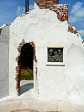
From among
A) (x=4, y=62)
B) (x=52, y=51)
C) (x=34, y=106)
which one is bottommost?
(x=34, y=106)

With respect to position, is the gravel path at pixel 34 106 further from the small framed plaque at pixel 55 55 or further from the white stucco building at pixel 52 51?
the small framed plaque at pixel 55 55

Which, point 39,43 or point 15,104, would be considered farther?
point 39,43

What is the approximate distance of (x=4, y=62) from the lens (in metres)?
14.9

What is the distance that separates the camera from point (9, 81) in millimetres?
15180

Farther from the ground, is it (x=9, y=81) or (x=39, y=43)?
(x=39, y=43)

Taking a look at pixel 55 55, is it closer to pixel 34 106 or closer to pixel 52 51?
pixel 52 51

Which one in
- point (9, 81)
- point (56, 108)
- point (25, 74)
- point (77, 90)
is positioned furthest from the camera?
point (25, 74)

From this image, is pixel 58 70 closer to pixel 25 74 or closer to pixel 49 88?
pixel 49 88

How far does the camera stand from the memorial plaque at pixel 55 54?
14586 millimetres

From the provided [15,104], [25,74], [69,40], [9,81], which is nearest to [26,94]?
[9,81]

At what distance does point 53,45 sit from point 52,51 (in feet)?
0.97

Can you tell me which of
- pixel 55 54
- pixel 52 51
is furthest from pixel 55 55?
pixel 52 51

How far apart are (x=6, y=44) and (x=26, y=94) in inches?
95.1

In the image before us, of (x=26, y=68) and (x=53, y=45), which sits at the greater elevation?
(x=53, y=45)
